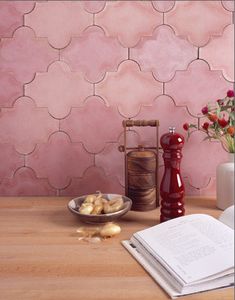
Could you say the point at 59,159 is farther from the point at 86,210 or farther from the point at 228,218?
the point at 228,218

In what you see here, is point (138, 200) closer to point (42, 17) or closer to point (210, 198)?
point (210, 198)

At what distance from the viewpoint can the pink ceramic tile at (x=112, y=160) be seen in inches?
52.7

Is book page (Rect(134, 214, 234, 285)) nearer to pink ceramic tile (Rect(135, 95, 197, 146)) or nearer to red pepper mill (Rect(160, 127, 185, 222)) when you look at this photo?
red pepper mill (Rect(160, 127, 185, 222))

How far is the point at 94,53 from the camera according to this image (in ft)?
4.26

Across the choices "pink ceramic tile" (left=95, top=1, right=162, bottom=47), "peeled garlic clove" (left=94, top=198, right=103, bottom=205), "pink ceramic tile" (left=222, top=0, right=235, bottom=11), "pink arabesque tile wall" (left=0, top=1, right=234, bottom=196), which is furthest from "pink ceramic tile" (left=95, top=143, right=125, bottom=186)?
"pink ceramic tile" (left=222, top=0, right=235, bottom=11)

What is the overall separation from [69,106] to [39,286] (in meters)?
0.67

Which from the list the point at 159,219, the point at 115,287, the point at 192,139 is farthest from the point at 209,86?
the point at 115,287

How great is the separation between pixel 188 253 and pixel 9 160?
0.72 metres

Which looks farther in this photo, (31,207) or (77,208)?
(31,207)

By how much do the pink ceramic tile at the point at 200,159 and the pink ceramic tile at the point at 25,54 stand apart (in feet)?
1.64

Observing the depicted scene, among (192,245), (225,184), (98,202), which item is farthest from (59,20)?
(192,245)

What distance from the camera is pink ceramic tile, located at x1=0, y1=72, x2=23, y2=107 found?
1.31m

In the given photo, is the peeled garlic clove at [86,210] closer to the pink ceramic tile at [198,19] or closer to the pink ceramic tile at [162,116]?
the pink ceramic tile at [162,116]

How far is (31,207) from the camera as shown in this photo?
1237 mm
